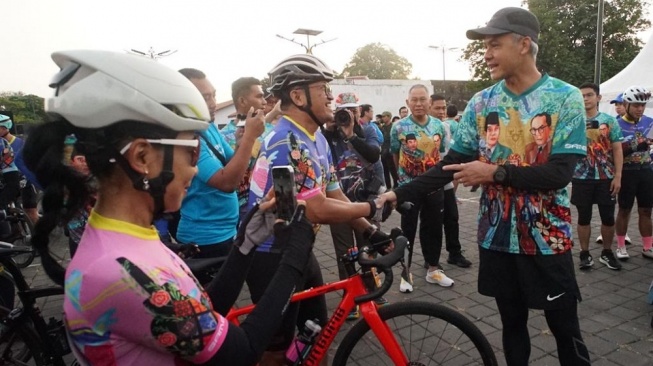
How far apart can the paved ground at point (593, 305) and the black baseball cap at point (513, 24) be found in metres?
2.39

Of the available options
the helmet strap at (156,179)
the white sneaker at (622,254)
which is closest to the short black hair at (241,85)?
the helmet strap at (156,179)

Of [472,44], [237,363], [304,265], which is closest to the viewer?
[237,363]

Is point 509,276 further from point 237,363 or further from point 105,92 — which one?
point 105,92

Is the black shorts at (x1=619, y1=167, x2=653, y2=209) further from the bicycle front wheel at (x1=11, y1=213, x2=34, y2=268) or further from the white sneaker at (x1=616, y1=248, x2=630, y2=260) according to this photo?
the bicycle front wheel at (x1=11, y1=213, x2=34, y2=268)

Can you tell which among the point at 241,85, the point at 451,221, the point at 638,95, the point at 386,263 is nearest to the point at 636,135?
the point at 638,95

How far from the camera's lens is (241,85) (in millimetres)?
4723

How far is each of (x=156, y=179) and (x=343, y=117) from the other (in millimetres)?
3581

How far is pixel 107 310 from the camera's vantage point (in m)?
1.08

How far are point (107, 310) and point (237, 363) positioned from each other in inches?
15.1

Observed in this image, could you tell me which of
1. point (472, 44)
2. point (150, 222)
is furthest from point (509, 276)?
point (472, 44)

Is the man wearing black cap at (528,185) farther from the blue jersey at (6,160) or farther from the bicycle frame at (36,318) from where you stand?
the blue jersey at (6,160)

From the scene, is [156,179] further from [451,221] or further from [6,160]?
[6,160]

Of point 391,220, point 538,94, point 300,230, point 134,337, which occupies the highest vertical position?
point 538,94

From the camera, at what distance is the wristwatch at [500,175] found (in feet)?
7.48
